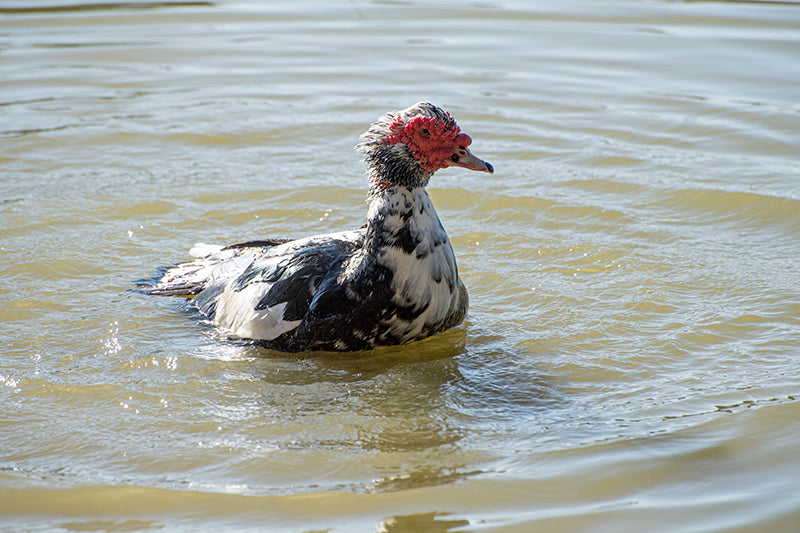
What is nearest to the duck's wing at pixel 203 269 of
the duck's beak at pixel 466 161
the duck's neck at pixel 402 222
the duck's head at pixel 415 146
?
the duck's neck at pixel 402 222

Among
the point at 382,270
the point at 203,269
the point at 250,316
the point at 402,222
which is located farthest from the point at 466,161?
the point at 203,269

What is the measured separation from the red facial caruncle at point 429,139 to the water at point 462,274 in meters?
1.11

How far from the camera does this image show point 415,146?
14.9 ft

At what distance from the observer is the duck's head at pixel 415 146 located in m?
4.52

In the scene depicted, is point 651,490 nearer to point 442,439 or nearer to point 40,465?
point 442,439

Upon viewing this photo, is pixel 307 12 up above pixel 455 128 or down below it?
above

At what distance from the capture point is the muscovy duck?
458 centimetres

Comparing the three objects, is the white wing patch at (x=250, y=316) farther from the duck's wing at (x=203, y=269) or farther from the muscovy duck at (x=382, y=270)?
the duck's wing at (x=203, y=269)

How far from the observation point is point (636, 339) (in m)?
5.06

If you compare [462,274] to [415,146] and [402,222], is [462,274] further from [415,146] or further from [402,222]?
[415,146]

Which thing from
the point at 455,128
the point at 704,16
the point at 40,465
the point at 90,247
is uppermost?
the point at 704,16

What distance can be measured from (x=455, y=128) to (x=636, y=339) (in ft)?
5.28

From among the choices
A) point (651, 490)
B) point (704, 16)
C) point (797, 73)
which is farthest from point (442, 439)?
point (704, 16)

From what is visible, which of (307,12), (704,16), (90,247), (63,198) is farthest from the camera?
(307,12)
